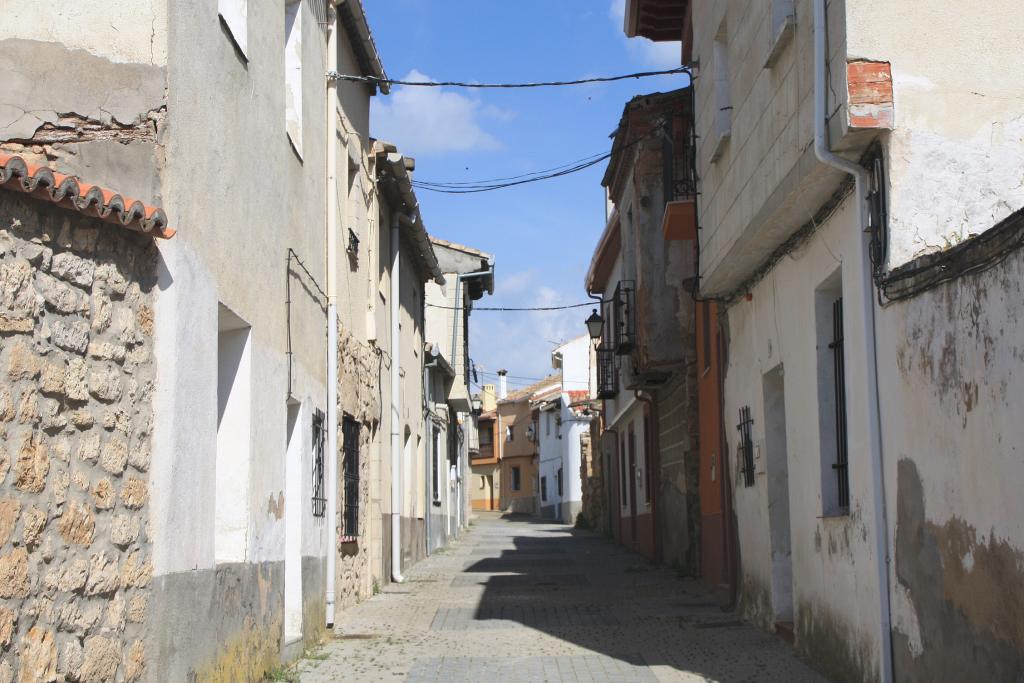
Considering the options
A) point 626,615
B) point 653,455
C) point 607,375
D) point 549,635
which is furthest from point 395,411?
point 607,375

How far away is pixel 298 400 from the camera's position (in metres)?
10.4

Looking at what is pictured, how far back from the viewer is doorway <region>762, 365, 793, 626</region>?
11109 millimetres

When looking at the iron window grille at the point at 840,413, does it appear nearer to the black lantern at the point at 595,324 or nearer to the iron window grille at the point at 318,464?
the iron window grille at the point at 318,464

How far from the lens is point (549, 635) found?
1180cm

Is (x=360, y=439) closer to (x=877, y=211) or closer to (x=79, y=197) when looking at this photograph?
(x=877, y=211)

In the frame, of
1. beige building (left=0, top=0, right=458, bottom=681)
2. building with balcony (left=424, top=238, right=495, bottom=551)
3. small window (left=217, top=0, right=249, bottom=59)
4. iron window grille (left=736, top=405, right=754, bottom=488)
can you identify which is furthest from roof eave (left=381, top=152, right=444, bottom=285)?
small window (left=217, top=0, right=249, bottom=59)

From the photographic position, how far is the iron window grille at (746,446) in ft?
40.4

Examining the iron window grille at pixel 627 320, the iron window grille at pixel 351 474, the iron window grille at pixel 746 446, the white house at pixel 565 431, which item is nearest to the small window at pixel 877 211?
the iron window grille at pixel 746 446

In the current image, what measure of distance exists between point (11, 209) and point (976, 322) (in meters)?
4.30

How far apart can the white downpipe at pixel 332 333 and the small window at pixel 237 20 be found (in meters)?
3.91

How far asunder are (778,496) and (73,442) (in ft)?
23.9

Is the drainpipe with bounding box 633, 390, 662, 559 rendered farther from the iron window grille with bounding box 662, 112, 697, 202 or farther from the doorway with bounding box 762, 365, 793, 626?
the doorway with bounding box 762, 365, 793, 626

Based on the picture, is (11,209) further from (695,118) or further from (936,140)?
(695,118)

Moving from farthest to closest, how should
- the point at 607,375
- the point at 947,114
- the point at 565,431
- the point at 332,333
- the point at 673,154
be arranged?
the point at 565,431, the point at 607,375, the point at 673,154, the point at 332,333, the point at 947,114
